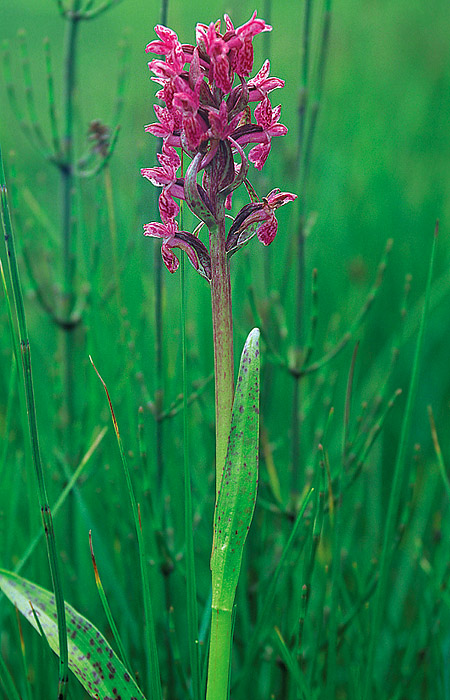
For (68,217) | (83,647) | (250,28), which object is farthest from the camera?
(68,217)

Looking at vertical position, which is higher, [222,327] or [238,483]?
[222,327]

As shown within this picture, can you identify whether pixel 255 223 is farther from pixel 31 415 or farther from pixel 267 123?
pixel 31 415

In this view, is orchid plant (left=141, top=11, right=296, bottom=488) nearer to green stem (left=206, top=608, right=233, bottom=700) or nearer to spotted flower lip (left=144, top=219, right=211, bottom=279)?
spotted flower lip (left=144, top=219, right=211, bottom=279)

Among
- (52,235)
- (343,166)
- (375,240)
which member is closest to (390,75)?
(343,166)

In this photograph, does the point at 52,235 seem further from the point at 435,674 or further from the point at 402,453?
the point at 435,674

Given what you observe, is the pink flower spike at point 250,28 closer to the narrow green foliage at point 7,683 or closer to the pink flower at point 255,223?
the pink flower at point 255,223

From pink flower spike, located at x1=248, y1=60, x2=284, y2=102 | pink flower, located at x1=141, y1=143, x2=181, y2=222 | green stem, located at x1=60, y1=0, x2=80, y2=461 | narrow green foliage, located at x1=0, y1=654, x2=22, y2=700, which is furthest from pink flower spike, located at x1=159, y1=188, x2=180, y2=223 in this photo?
green stem, located at x1=60, y1=0, x2=80, y2=461

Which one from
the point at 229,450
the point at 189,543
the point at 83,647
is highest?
the point at 229,450

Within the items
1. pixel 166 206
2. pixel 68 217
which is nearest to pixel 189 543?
pixel 166 206
